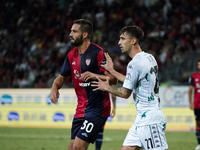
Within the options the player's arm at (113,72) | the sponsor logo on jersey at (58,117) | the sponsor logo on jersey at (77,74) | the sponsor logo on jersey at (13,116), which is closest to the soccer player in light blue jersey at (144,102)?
the player's arm at (113,72)

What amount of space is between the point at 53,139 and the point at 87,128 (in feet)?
18.3

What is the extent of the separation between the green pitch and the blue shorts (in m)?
3.79

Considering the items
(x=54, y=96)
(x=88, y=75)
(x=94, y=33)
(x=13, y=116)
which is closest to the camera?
(x=88, y=75)

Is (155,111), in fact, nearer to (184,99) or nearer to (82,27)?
(82,27)

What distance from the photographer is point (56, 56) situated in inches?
701

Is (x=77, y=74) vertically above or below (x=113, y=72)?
below

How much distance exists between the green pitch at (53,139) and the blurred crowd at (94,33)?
→ 241cm

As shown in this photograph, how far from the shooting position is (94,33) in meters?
18.6

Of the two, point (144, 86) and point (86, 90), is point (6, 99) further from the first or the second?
point (144, 86)

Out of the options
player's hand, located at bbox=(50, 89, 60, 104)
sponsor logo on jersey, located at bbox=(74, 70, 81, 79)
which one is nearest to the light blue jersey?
sponsor logo on jersey, located at bbox=(74, 70, 81, 79)

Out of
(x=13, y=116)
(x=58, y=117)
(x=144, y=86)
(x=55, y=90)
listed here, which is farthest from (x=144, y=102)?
(x=13, y=116)

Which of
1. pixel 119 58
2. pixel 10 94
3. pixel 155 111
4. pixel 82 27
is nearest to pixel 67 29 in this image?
pixel 119 58

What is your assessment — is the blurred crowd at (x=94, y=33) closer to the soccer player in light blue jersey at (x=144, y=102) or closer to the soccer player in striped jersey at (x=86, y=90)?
the soccer player in striped jersey at (x=86, y=90)

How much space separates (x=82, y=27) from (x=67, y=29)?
14719 mm
